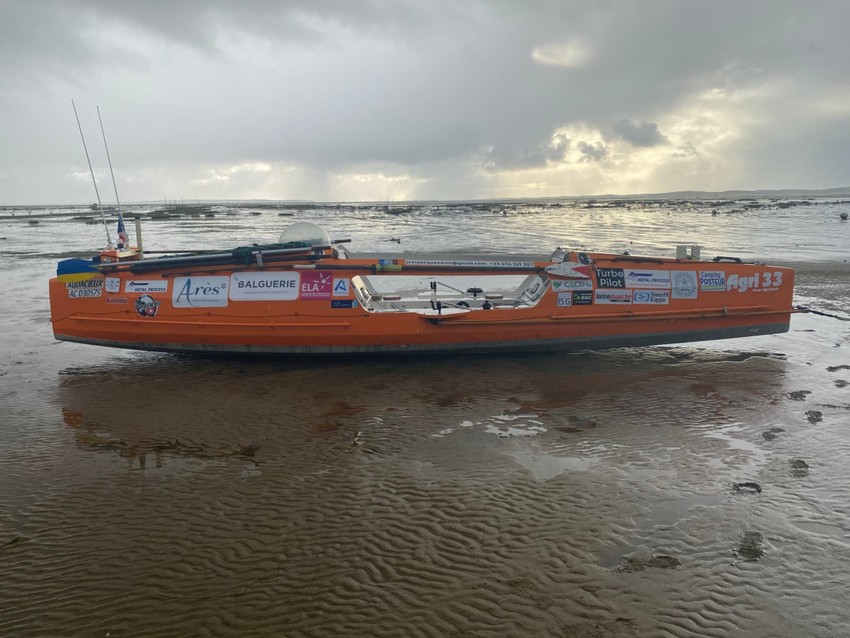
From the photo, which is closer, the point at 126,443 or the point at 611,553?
the point at 611,553

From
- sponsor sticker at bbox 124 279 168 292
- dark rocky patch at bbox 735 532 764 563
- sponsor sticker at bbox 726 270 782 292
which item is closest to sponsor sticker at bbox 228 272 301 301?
sponsor sticker at bbox 124 279 168 292

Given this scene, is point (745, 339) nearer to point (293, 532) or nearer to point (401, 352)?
point (401, 352)

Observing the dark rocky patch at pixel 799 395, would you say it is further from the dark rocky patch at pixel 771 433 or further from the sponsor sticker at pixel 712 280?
the sponsor sticker at pixel 712 280

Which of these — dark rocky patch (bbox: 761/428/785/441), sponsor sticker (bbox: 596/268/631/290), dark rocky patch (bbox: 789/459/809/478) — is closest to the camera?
dark rocky patch (bbox: 789/459/809/478)

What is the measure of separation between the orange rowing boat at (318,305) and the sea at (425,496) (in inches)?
20.8

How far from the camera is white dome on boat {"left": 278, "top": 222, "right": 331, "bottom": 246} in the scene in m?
10.4

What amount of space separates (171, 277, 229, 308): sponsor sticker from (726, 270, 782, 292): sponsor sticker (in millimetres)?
9444

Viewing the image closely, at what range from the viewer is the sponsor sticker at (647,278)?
34.9 feet

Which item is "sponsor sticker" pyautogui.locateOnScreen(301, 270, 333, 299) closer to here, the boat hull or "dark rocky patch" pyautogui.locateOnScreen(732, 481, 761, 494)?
the boat hull

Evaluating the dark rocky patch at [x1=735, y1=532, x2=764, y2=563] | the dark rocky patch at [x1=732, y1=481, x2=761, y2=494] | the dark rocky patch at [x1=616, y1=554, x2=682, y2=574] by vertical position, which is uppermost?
the dark rocky patch at [x1=732, y1=481, x2=761, y2=494]

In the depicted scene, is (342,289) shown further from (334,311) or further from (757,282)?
(757,282)

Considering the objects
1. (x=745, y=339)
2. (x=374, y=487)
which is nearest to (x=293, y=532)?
(x=374, y=487)

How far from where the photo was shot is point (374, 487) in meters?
5.89

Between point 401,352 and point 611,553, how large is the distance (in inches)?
233
